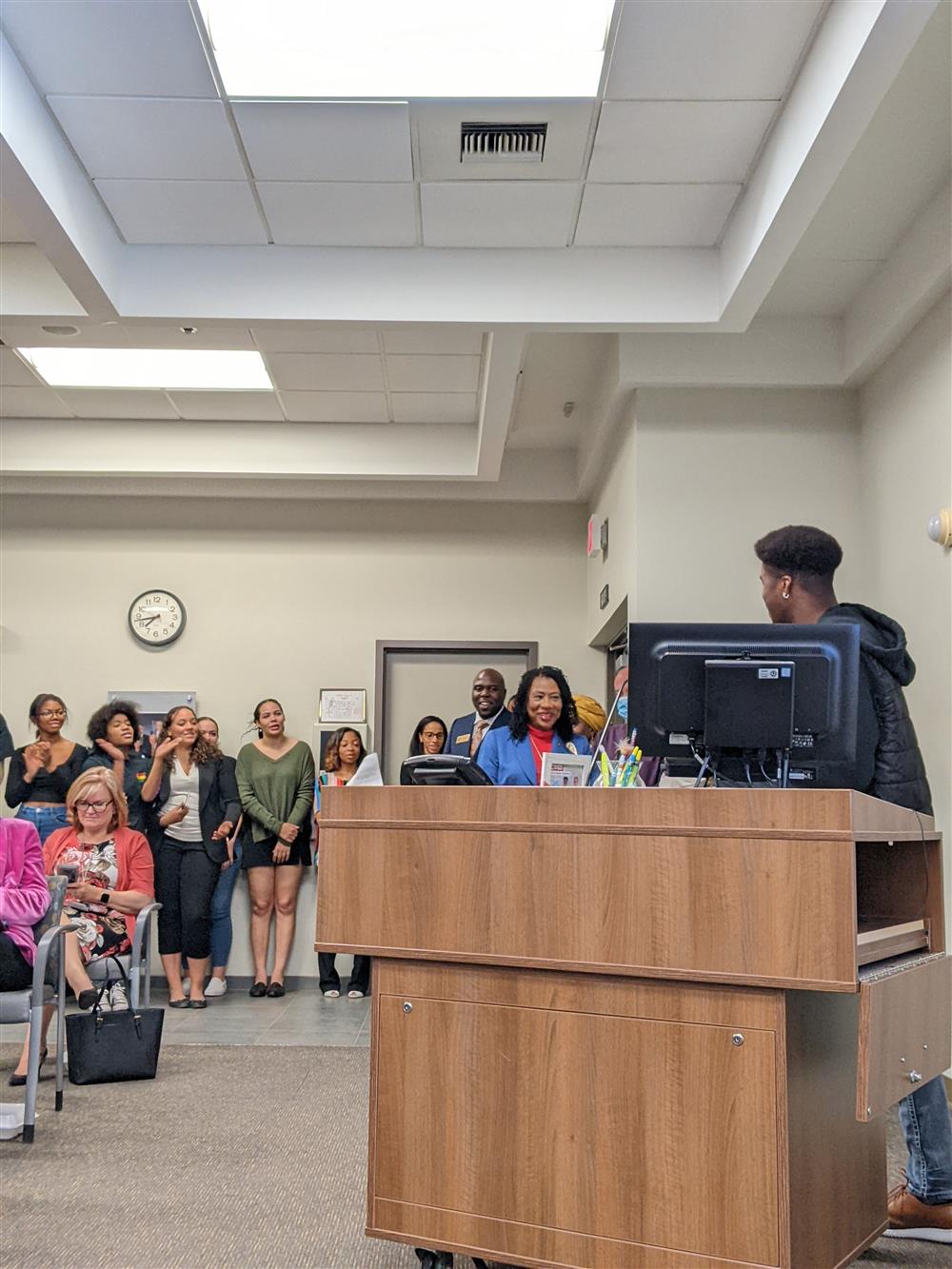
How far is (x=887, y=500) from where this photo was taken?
4.86m

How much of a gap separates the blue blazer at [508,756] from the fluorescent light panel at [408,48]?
2177mm

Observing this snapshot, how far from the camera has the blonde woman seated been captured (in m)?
4.53

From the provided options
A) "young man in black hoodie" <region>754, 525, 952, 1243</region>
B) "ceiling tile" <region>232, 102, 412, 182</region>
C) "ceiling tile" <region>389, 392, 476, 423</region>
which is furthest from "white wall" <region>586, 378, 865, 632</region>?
"young man in black hoodie" <region>754, 525, 952, 1243</region>

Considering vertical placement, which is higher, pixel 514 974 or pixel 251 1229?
pixel 514 974

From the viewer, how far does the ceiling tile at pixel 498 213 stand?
407 centimetres

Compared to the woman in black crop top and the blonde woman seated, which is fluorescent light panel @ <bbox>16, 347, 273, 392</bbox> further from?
the blonde woman seated

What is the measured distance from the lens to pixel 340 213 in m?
4.25

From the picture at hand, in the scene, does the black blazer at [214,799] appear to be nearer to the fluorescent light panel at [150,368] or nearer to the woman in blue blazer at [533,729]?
the fluorescent light panel at [150,368]

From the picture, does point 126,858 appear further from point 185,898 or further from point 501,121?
point 501,121

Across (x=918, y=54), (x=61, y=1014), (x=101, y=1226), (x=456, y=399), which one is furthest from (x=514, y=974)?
(x=456, y=399)

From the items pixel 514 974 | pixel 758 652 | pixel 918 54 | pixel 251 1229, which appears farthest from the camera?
pixel 918 54

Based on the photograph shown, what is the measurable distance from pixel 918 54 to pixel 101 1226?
393cm

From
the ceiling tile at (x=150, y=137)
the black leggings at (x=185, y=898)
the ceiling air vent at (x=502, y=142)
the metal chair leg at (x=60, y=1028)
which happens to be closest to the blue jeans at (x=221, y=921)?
the black leggings at (x=185, y=898)

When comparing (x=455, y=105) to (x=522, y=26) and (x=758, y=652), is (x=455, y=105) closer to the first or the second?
(x=522, y=26)
